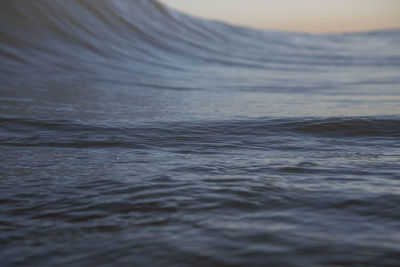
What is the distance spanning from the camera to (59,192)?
1.44 m

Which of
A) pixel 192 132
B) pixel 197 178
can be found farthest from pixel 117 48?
pixel 197 178

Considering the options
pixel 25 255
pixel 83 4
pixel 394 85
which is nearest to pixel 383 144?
pixel 25 255

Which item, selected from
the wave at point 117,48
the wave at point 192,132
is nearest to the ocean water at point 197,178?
the wave at point 192,132

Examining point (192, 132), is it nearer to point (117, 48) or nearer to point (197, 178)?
point (197, 178)

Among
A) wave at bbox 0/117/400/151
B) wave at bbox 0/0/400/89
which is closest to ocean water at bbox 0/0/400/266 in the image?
wave at bbox 0/117/400/151

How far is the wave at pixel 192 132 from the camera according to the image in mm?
2252

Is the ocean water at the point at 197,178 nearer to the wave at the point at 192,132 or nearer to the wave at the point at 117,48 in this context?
the wave at the point at 192,132

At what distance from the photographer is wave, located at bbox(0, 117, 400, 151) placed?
225 centimetres

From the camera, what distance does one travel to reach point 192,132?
2543mm

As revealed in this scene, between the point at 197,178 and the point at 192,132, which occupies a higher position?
the point at 192,132

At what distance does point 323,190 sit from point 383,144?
936 mm

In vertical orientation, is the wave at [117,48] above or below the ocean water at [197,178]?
above

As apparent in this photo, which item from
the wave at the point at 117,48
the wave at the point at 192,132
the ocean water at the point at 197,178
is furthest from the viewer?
the wave at the point at 117,48

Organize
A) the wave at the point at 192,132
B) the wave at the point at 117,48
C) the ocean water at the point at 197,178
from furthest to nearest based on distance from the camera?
the wave at the point at 117,48, the wave at the point at 192,132, the ocean water at the point at 197,178
